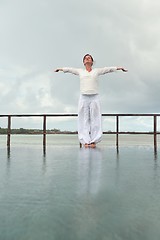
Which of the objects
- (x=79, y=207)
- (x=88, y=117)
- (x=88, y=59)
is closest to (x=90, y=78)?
(x=88, y=59)

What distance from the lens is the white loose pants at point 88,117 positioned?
6316 mm

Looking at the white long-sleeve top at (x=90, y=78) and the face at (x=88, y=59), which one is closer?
the white long-sleeve top at (x=90, y=78)

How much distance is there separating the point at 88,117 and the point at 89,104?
28cm

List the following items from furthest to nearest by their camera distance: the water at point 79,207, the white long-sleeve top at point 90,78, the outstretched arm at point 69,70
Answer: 1. the outstretched arm at point 69,70
2. the white long-sleeve top at point 90,78
3. the water at point 79,207

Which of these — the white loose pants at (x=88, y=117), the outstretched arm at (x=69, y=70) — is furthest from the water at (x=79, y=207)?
the outstretched arm at (x=69, y=70)

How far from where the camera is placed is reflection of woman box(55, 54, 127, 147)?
6.27 metres

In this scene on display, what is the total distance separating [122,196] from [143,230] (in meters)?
0.55

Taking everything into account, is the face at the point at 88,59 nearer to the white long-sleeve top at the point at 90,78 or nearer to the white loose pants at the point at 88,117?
the white long-sleeve top at the point at 90,78

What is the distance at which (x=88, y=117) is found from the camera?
6.38m

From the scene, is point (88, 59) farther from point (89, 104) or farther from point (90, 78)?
point (89, 104)

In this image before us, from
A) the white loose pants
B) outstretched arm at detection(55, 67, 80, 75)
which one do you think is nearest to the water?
the white loose pants

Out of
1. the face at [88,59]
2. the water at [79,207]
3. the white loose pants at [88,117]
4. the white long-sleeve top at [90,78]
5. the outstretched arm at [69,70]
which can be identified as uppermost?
the face at [88,59]

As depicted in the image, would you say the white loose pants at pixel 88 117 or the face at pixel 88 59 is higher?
the face at pixel 88 59

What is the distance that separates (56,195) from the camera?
175 centimetres
